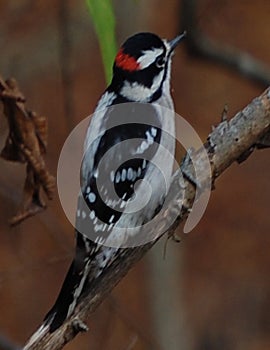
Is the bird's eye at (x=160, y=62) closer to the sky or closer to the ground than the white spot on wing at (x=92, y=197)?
closer to the sky

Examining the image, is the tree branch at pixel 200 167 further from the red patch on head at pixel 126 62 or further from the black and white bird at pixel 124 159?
the red patch on head at pixel 126 62

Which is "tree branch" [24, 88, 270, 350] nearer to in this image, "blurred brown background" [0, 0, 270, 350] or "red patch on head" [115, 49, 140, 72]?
"red patch on head" [115, 49, 140, 72]

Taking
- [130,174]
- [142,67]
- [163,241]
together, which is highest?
[142,67]

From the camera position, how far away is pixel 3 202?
9.22ft

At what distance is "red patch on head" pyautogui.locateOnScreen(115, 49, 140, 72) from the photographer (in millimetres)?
1445

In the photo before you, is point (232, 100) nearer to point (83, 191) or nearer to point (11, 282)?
point (11, 282)

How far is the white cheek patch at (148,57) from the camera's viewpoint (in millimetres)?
1444

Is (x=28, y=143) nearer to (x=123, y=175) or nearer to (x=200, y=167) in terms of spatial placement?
(x=123, y=175)

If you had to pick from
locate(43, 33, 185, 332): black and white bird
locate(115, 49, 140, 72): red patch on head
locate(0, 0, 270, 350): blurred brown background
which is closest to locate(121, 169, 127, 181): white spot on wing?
locate(43, 33, 185, 332): black and white bird

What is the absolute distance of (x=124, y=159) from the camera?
1.52 meters

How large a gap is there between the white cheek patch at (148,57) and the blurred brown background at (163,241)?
1206mm

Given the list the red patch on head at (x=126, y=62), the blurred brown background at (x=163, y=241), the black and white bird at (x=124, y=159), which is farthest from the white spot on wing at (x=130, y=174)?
the blurred brown background at (x=163, y=241)

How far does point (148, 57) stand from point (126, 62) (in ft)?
0.11

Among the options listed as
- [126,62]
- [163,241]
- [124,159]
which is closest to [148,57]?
[126,62]
